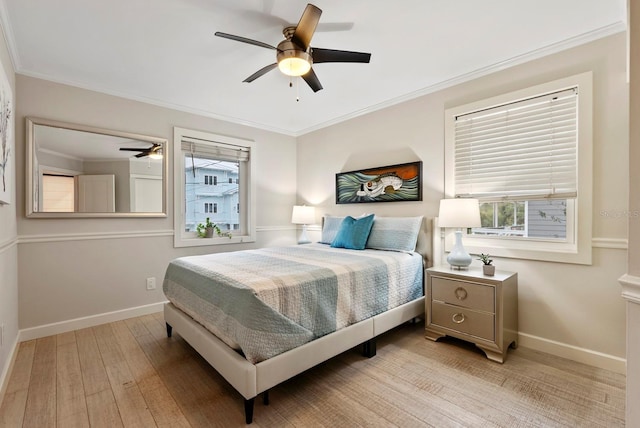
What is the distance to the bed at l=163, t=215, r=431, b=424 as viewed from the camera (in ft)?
5.31

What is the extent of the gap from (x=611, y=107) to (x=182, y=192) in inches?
159

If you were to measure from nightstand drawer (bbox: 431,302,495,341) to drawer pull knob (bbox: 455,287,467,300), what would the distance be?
9cm

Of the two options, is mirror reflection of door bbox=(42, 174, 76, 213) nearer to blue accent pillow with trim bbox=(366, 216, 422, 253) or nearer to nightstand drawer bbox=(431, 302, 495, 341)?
blue accent pillow with trim bbox=(366, 216, 422, 253)

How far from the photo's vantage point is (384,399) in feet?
5.79

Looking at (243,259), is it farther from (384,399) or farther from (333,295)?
(384,399)

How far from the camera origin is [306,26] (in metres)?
1.79

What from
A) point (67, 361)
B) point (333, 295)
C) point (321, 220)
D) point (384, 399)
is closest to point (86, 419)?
point (67, 361)

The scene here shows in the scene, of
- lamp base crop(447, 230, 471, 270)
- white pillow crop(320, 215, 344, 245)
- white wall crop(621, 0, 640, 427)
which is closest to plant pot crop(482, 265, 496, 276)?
lamp base crop(447, 230, 471, 270)

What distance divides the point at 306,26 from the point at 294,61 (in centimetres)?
26

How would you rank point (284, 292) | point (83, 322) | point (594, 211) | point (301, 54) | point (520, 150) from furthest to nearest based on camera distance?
point (83, 322) < point (520, 150) < point (594, 211) < point (301, 54) < point (284, 292)

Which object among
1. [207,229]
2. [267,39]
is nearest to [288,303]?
[267,39]

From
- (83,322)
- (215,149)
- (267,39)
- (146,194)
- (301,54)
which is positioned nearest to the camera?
(301,54)

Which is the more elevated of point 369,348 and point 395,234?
point 395,234

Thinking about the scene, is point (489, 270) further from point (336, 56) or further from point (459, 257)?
point (336, 56)
